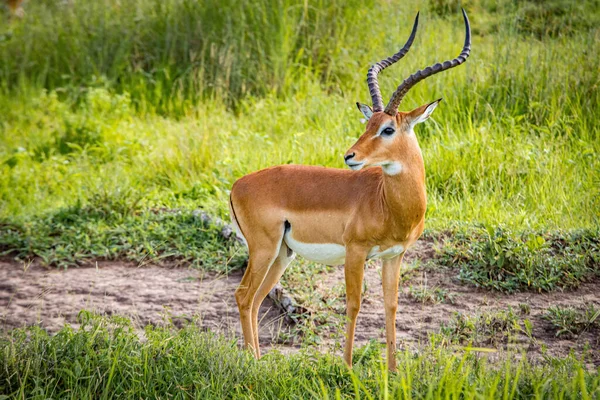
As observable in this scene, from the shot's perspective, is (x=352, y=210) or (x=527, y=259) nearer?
(x=352, y=210)

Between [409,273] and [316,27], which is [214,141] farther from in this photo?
[409,273]

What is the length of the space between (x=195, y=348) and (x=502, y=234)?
227 centimetres

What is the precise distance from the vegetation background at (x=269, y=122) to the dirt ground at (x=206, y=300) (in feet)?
0.48

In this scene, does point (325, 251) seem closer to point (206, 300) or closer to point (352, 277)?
point (352, 277)

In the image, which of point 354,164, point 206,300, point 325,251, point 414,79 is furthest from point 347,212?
point 206,300

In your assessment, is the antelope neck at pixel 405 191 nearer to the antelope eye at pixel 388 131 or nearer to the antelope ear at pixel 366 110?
the antelope eye at pixel 388 131

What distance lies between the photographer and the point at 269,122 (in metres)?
7.62

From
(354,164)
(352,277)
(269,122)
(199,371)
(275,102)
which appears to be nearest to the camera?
(354,164)

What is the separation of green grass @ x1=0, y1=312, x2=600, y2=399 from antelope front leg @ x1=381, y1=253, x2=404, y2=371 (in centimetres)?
6

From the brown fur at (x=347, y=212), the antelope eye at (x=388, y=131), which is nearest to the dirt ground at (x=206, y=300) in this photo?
the brown fur at (x=347, y=212)

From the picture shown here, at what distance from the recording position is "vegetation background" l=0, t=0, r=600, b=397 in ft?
17.7

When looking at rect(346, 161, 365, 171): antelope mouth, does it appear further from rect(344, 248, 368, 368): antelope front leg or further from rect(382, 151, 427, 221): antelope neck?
rect(344, 248, 368, 368): antelope front leg

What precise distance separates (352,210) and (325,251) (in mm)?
275

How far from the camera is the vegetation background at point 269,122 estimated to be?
17.7 feet
